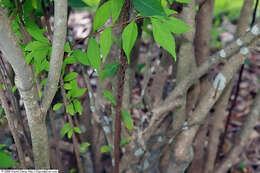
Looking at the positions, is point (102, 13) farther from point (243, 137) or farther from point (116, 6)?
point (243, 137)

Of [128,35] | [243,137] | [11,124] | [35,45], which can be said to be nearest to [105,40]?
[128,35]

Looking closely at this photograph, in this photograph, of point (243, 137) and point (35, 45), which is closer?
point (35, 45)

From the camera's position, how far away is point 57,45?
1.80 ft

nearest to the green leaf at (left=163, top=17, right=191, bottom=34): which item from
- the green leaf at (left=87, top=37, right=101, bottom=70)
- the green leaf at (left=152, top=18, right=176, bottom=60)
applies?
the green leaf at (left=152, top=18, right=176, bottom=60)

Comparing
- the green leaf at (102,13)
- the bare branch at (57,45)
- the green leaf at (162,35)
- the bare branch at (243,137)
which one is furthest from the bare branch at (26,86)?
the bare branch at (243,137)

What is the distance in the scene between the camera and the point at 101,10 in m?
0.53

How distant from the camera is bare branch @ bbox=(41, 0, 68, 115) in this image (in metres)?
0.51

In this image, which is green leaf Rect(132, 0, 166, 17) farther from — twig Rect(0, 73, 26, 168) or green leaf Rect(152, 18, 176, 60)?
twig Rect(0, 73, 26, 168)

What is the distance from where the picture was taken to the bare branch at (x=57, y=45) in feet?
1.68

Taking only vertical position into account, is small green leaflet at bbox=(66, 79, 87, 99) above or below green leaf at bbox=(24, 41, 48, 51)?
below

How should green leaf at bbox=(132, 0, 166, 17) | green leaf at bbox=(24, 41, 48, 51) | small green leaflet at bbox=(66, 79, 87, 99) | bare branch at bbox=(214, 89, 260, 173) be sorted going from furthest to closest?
bare branch at bbox=(214, 89, 260, 173), small green leaflet at bbox=(66, 79, 87, 99), green leaf at bbox=(24, 41, 48, 51), green leaf at bbox=(132, 0, 166, 17)

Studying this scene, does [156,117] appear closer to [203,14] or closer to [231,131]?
[203,14]

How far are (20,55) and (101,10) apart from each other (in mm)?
180

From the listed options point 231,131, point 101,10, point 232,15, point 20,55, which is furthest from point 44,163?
point 232,15
